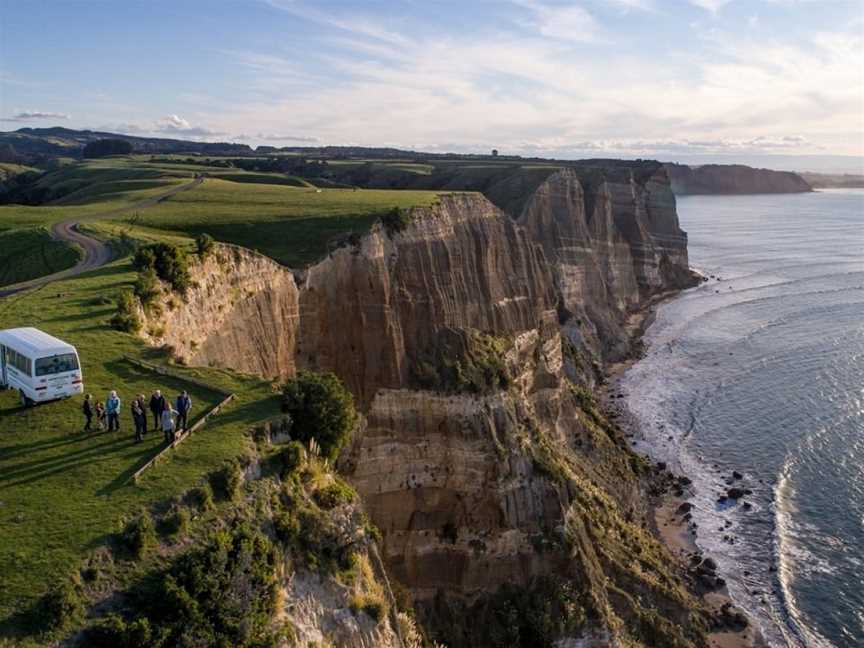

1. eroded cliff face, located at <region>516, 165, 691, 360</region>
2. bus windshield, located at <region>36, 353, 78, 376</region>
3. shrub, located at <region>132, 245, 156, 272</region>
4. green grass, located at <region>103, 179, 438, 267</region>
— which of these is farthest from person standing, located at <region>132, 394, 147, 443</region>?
eroded cliff face, located at <region>516, 165, 691, 360</region>

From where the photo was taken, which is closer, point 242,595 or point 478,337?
point 242,595

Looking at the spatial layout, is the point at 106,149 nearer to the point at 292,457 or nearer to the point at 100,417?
the point at 100,417

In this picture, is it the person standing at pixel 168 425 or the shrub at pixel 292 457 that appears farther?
the person standing at pixel 168 425

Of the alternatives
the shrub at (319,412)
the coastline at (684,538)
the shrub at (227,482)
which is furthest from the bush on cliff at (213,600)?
the coastline at (684,538)

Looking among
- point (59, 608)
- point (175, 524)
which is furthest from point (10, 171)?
point (59, 608)

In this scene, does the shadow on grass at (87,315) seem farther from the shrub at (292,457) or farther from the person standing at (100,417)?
the shrub at (292,457)

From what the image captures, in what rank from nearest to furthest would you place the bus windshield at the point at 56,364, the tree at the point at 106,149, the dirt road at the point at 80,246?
the bus windshield at the point at 56,364
the dirt road at the point at 80,246
the tree at the point at 106,149

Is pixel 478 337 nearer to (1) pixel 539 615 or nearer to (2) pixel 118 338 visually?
(1) pixel 539 615

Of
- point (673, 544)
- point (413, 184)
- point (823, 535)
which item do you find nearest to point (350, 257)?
point (673, 544)
